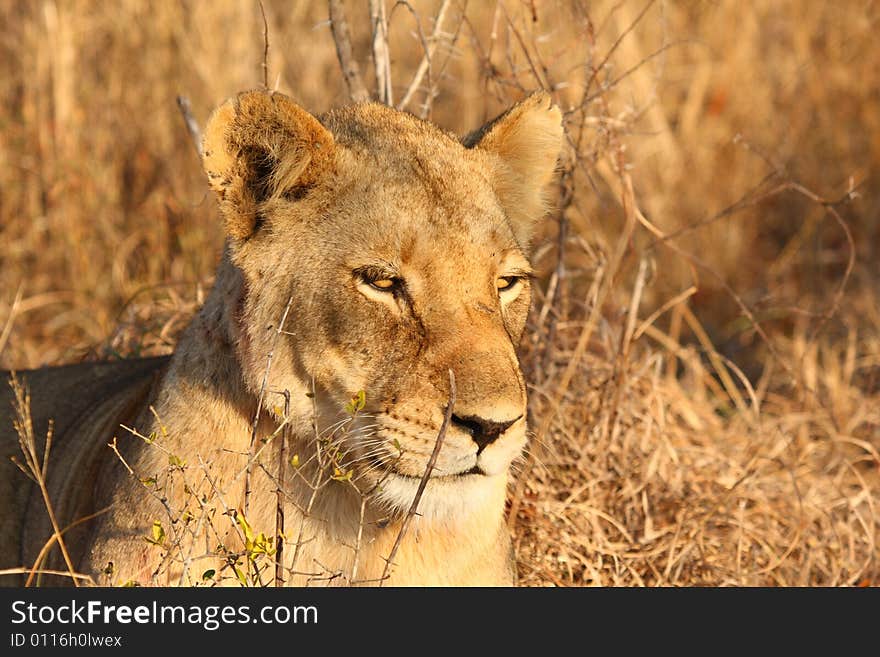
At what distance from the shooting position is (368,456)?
276cm

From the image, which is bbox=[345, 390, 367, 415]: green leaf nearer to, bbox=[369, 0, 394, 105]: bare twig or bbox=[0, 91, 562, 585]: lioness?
bbox=[0, 91, 562, 585]: lioness

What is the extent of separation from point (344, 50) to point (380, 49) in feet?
0.38

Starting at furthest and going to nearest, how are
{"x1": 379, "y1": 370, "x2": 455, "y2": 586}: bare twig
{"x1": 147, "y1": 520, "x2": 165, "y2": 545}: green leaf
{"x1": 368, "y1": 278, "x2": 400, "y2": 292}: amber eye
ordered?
1. {"x1": 368, "y1": 278, "x2": 400, "y2": 292}: amber eye
2. {"x1": 147, "y1": 520, "x2": 165, "y2": 545}: green leaf
3. {"x1": 379, "y1": 370, "x2": 455, "y2": 586}: bare twig

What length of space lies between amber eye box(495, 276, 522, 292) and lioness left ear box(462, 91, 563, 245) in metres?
0.31

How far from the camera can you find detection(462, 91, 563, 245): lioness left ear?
10.8 feet

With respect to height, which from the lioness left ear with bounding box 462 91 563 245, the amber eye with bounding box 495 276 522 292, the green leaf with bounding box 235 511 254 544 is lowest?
the green leaf with bounding box 235 511 254 544

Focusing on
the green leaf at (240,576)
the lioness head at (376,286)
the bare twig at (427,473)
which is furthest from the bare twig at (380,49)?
the green leaf at (240,576)

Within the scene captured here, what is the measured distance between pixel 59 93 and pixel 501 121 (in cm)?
374

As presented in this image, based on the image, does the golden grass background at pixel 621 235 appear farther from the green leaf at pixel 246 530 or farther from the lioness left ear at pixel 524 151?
the green leaf at pixel 246 530

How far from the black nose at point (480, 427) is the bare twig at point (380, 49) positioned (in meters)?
1.84

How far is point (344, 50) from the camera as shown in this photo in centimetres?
418

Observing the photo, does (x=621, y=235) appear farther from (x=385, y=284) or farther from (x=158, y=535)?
(x=158, y=535)

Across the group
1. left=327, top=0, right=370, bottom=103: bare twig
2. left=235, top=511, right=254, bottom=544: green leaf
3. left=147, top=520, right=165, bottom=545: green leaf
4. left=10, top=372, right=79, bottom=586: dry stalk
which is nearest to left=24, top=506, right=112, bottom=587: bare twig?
left=10, top=372, right=79, bottom=586: dry stalk

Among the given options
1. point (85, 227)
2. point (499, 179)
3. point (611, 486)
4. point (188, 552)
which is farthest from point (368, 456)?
point (85, 227)
